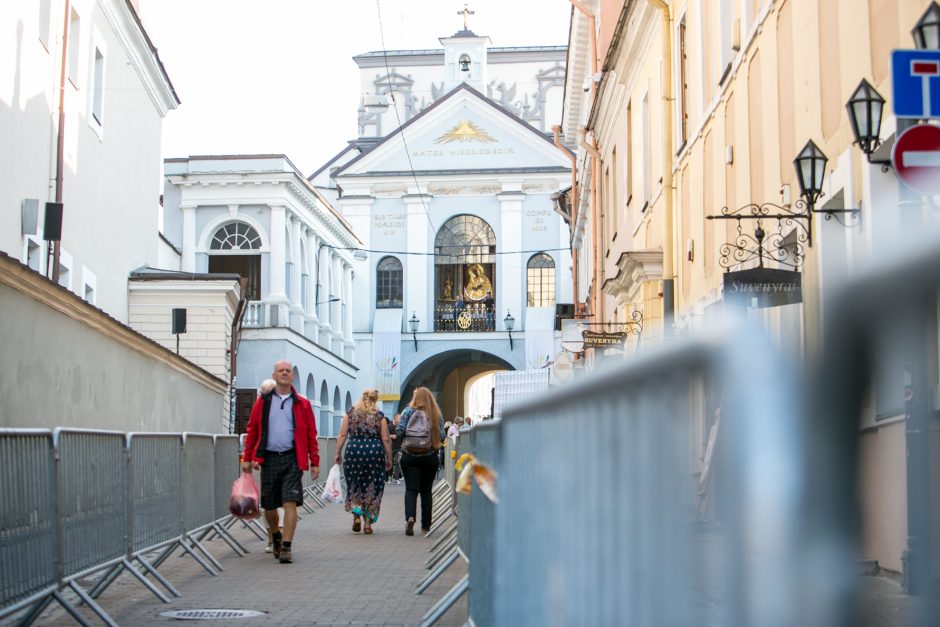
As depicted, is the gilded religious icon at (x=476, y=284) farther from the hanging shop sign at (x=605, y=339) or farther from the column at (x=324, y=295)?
the hanging shop sign at (x=605, y=339)

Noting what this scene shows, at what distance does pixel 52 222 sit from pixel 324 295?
28.2 metres

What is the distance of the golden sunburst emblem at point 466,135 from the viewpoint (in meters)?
56.7

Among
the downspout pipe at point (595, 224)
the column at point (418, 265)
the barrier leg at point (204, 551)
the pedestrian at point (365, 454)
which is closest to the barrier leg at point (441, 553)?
the barrier leg at point (204, 551)

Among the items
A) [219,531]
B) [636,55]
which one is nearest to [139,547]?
[219,531]

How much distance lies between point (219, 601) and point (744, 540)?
26.4 feet

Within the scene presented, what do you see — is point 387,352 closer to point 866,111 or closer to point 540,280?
point 540,280

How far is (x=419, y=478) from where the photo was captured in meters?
15.1

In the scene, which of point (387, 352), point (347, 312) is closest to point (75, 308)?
point (347, 312)

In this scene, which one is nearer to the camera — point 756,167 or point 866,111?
point 866,111

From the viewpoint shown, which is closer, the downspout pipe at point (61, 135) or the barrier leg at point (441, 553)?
the barrier leg at point (441, 553)

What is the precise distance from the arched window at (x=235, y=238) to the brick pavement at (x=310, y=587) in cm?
2936

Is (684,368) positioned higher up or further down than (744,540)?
higher up

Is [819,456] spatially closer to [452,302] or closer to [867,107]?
[867,107]

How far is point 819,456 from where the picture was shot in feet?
4.25
